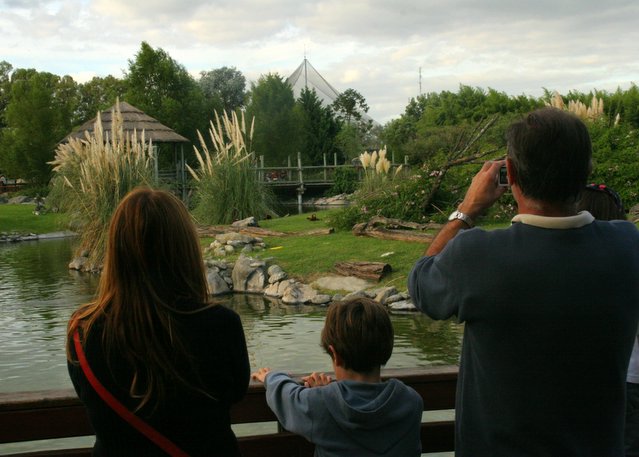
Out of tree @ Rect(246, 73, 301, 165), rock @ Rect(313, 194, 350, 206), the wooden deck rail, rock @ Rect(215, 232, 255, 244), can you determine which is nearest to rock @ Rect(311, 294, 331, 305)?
rock @ Rect(215, 232, 255, 244)

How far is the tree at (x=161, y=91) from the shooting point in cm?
3984

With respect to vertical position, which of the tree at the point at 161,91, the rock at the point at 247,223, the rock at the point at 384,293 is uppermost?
the tree at the point at 161,91

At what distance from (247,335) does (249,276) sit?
3042 millimetres

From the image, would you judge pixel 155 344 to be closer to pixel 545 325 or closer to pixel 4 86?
pixel 545 325

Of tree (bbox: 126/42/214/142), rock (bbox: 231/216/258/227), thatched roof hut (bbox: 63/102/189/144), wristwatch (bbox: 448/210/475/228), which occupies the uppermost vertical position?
tree (bbox: 126/42/214/142)

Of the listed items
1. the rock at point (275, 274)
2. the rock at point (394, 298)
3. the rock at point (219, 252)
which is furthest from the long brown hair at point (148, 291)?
the rock at point (219, 252)

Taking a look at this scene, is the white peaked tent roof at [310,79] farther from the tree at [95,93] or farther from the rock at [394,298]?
the rock at [394,298]

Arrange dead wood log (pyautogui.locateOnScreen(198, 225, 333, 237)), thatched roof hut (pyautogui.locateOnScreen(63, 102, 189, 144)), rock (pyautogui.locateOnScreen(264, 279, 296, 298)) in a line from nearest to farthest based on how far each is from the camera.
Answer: rock (pyautogui.locateOnScreen(264, 279, 296, 298))
dead wood log (pyautogui.locateOnScreen(198, 225, 333, 237))
thatched roof hut (pyautogui.locateOnScreen(63, 102, 189, 144))

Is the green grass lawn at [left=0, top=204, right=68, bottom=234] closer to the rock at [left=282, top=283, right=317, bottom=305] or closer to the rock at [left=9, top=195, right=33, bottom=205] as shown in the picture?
the rock at [left=9, top=195, right=33, bottom=205]

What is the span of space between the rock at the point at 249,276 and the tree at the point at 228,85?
50.0 m

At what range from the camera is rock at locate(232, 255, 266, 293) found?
11109mm

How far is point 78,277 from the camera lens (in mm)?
13445

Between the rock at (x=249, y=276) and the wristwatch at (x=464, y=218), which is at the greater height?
the wristwatch at (x=464, y=218)

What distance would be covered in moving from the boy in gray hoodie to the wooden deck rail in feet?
0.64
